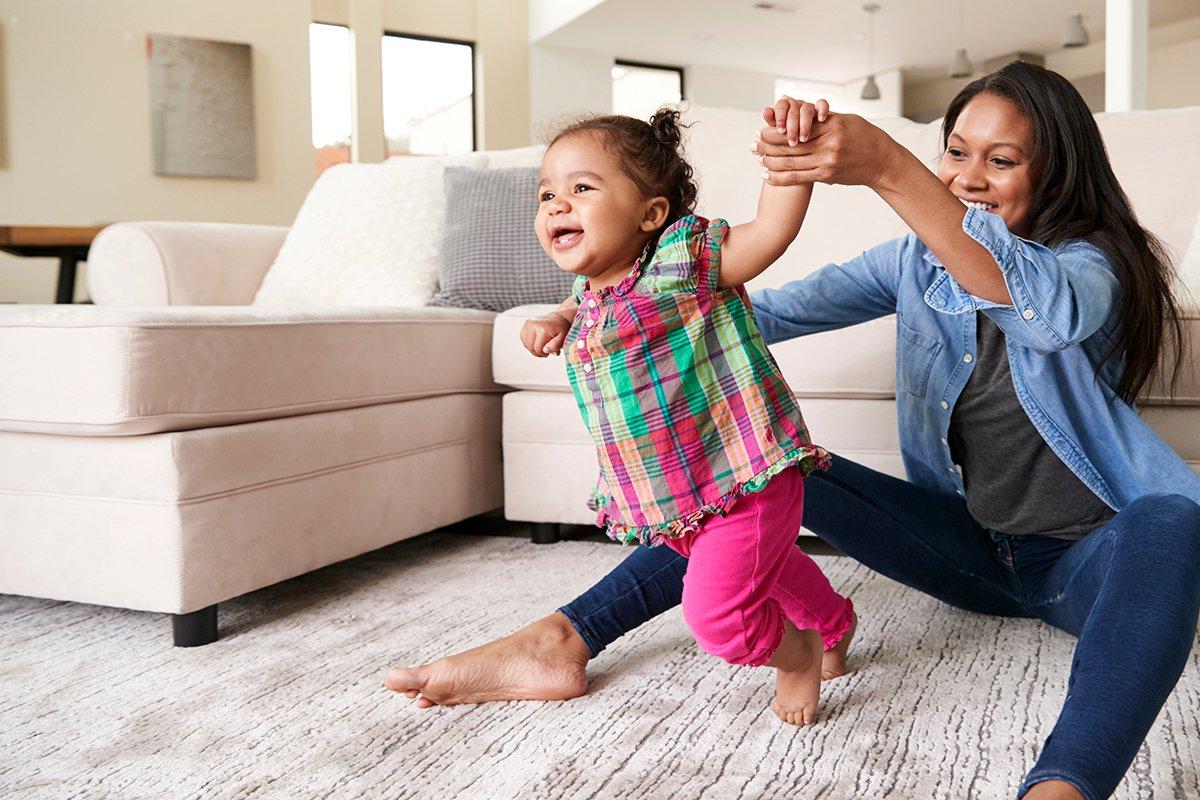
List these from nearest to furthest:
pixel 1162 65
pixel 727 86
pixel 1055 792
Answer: pixel 1055 792, pixel 1162 65, pixel 727 86

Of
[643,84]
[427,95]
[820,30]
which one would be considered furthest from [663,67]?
[427,95]

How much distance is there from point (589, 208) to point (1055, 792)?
0.68m

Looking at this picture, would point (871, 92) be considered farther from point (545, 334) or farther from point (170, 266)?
point (545, 334)

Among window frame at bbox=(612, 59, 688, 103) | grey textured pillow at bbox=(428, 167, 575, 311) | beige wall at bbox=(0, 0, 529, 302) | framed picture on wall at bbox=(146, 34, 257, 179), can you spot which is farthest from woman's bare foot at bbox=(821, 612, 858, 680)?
window frame at bbox=(612, 59, 688, 103)

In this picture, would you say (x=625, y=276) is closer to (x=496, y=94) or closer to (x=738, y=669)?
(x=738, y=669)

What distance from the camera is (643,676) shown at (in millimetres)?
1324

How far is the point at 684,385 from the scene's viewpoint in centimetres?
105

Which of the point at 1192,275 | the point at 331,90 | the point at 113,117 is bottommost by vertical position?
the point at 1192,275

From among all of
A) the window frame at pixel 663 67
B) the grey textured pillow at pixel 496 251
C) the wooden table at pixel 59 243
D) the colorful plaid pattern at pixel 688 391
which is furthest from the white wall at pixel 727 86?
the colorful plaid pattern at pixel 688 391

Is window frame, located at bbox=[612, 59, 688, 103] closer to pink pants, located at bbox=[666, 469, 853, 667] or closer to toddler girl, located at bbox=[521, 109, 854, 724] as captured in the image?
toddler girl, located at bbox=[521, 109, 854, 724]

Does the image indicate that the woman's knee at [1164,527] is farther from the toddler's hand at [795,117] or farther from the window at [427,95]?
the window at [427,95]

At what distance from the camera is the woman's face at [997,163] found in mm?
1129

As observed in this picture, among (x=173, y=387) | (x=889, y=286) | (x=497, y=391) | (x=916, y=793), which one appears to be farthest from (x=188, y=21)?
(x=916, y=793)

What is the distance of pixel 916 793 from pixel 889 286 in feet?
2.16
